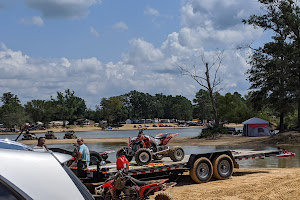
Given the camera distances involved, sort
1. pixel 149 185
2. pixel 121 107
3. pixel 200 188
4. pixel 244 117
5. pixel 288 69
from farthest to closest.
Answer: pixel 121 107 → pixel 244 117 → pixel 288 69 → pixel 200 188 → pixel 149 185

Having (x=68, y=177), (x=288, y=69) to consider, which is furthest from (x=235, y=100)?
(x=68, y=177)

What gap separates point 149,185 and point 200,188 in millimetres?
3156

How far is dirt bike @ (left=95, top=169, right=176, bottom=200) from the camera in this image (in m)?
9.01

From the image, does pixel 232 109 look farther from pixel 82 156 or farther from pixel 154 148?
Result: pixel 82 156

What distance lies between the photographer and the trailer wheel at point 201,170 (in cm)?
1245

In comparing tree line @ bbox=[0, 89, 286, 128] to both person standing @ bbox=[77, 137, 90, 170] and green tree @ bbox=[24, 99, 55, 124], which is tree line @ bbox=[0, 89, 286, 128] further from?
person standing @ bbox=[77, 137, 90, 170]

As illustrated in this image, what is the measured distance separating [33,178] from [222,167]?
452 inches

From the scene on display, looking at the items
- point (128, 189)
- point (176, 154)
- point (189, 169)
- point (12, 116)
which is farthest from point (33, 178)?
point (12, 116)

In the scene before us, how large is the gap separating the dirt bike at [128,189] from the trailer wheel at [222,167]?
164 inches

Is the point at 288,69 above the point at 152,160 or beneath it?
above

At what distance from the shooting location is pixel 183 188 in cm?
1195

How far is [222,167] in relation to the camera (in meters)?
13.3

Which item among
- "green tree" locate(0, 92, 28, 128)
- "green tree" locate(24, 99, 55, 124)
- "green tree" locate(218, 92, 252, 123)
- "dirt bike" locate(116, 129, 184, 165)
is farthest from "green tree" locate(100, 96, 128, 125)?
"dirt bike" locate(116, 129, 184, 165)

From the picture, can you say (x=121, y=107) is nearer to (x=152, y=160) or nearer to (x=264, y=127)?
(x=264, y=127)
